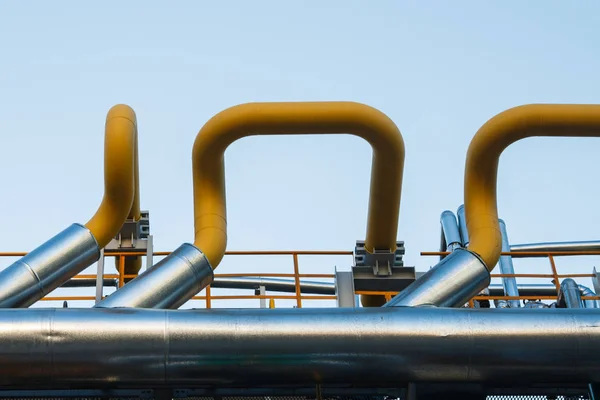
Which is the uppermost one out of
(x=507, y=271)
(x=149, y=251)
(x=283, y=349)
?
(x=507, y=271)

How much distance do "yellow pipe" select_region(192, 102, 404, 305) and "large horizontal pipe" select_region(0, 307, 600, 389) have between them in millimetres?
3345

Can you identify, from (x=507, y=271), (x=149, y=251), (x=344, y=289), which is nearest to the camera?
(x=344, y=289)

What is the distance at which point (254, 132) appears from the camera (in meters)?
11.6

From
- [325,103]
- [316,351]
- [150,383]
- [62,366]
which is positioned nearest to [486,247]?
[325,103]

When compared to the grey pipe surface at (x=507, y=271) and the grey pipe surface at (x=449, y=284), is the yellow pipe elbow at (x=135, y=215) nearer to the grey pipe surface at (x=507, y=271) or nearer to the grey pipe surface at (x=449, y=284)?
the grey pipe surface at (x=449, y=284)

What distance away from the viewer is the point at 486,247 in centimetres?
1084

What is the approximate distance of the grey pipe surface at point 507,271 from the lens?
1970 cm

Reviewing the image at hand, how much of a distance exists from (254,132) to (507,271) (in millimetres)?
11961

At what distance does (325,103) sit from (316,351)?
4.71 metres

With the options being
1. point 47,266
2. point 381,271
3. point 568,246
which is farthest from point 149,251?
point 568,246

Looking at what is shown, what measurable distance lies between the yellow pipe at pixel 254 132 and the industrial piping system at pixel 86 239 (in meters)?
0.98

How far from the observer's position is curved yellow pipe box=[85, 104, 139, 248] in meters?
11.4

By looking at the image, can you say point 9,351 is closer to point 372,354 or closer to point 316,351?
point 316,351

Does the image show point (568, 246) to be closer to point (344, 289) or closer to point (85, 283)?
point (344, 289)
